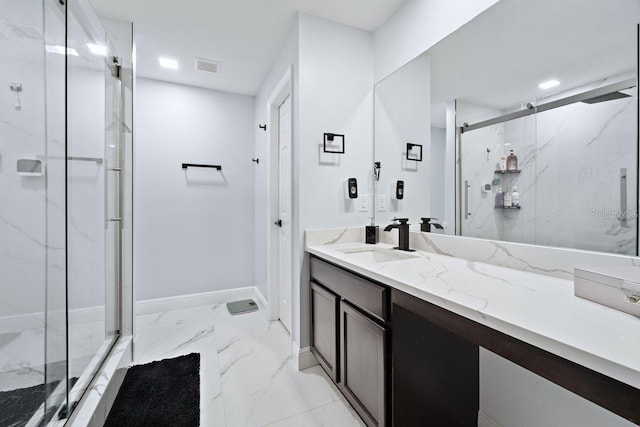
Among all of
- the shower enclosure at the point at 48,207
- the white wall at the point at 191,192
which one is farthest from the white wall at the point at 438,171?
the white wall at the point at 191,192

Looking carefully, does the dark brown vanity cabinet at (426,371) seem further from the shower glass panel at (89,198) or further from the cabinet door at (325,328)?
the shower glass panel at (89,198)

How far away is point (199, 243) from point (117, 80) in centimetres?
168

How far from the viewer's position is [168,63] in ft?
8.17

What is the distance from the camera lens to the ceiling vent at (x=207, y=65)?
2.46 m

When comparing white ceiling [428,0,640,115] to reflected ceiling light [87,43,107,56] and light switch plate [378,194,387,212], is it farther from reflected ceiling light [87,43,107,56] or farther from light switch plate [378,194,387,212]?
reflected ceiling light [87,43,107,56]

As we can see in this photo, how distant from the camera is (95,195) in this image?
1.66 m

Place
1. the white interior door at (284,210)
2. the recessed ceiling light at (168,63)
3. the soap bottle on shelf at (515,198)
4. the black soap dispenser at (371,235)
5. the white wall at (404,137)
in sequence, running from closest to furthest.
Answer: the soap bottle on shelf at (515,198), the white wall at (404,137), the black soap dispenser at (371,235), the white interior door at (284,210), the recessed ceiling light at (168,63)

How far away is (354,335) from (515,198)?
0.98m

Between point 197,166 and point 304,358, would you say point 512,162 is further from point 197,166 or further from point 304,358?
point 197,166

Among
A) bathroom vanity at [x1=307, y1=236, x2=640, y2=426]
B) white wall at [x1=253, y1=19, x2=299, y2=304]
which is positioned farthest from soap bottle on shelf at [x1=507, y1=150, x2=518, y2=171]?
white wall at [x1=253, y1=19, x2=299, y2=304]

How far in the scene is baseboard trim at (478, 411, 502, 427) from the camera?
3.93ft

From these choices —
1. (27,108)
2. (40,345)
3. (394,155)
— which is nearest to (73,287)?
(40,345)

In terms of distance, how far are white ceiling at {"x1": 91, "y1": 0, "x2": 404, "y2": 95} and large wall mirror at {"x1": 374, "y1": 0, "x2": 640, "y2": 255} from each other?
1.89 ft

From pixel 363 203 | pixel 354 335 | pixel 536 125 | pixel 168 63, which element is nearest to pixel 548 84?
pixel 536 125
